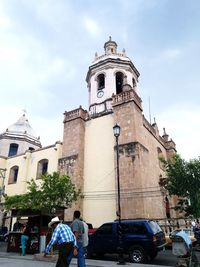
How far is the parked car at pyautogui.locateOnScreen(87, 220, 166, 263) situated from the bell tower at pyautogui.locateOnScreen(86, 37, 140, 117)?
1479 cm

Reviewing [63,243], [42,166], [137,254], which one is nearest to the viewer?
[63,243]

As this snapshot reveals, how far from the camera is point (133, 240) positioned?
1027 centimetres

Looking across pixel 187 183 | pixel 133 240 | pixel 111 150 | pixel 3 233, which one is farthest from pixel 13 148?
pixel 133 240

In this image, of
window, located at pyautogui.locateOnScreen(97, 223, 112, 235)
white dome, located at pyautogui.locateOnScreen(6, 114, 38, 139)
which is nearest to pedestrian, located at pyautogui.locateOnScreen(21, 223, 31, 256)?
window, located at pyautogui.locateOnScreen(97, 223, 112, 235)

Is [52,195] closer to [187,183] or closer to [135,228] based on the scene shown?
[135,228]

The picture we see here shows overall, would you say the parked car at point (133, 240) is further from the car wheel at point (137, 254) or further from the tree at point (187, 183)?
the tree at point (187, 183)

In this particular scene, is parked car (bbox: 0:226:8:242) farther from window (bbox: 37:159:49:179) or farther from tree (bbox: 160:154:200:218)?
tree (bbox: 160:154:200:218)

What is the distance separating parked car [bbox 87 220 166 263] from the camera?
986cm

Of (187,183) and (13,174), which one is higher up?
(13,174)

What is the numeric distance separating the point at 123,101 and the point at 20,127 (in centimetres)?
2232

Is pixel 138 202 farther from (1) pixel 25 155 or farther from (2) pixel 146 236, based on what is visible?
(1) pixel 25 155

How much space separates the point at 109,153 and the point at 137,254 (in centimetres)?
1146

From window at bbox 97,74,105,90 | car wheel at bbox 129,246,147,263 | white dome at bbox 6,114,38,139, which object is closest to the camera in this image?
car wheel at bbox 129,246,147,263

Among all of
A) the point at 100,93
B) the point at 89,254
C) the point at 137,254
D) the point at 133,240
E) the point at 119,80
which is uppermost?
the point at 119,80
